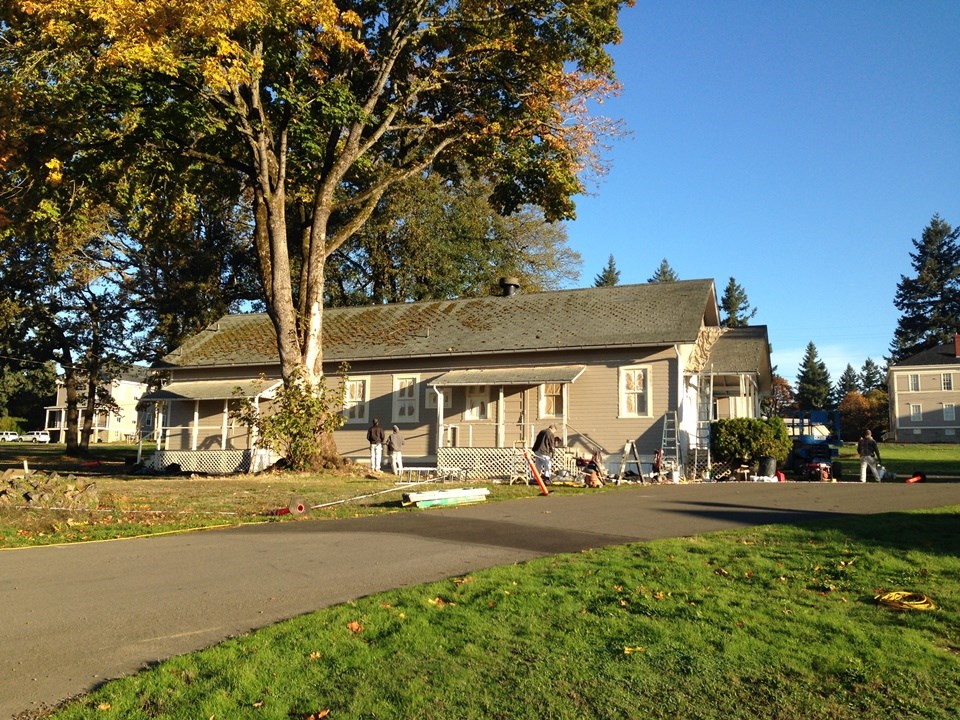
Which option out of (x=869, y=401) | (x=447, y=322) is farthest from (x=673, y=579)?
(x=869, y=401)

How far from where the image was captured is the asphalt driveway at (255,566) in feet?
20.7

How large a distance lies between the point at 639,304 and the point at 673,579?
20.1 meters

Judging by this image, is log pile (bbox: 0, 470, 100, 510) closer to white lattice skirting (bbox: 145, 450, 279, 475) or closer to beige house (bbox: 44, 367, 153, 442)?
white lattice skirting (bbox: 145, 450, 279, 475)

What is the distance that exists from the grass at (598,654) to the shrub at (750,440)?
614 inches

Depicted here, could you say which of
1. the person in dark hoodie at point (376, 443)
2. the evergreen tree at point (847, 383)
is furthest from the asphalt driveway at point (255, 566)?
the evergreen tree at point (847, 383)

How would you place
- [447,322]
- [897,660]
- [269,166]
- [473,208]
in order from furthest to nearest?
[473,208] < [447,322] < [269,166] < [897,660]

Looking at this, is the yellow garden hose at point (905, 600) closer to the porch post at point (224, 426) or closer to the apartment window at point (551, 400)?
the apartment window at point (551, 400)

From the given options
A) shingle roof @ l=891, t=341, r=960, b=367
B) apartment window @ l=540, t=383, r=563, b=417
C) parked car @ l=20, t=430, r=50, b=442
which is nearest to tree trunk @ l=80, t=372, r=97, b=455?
apartment window @ l=540, t=383, r=563, b=417

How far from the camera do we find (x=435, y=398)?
92.3 ft

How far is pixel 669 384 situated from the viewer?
24.5 metres

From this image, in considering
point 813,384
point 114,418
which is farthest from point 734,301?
point 114,418

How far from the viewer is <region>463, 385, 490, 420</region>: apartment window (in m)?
27.3

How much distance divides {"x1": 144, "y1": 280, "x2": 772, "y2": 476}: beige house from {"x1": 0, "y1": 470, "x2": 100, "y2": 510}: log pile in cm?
1067

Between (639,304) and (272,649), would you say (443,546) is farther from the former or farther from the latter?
(639,304)
